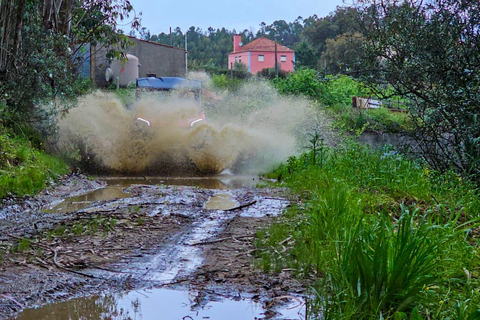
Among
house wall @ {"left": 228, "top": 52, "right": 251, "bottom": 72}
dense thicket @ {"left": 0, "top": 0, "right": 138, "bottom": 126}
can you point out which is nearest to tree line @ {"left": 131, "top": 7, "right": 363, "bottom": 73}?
house wall @ {"left": 228, "top": 52, "right": 251, "bottom": 72}

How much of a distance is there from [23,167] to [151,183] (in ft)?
10.8

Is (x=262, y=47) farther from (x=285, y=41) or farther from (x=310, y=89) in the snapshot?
(x=310, y=89)

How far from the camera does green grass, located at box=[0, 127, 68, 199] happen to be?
36.8ft

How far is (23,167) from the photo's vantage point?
12719mm

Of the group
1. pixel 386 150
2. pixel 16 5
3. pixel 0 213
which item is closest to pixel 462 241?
pixel 386 150

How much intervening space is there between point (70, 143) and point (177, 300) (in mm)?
13558

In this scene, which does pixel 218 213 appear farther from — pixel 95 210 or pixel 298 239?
pixel 298 239

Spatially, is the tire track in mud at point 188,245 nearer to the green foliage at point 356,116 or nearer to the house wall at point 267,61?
the green foliage at point 356,116

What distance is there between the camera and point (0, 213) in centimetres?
963

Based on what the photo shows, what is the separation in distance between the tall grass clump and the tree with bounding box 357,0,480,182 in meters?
0.51

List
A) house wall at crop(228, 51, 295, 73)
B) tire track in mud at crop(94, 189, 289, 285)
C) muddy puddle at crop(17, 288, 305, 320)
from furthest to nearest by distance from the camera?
house wall at crop(228, 51, 295, 73)
tire track in mud at crop(94, 189, 289, 285)
muddy puddle at crop(17, 288, 305, 320)

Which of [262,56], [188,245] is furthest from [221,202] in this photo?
[262,56]

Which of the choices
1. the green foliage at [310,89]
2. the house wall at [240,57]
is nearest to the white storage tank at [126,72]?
the green foliage at [310,89]

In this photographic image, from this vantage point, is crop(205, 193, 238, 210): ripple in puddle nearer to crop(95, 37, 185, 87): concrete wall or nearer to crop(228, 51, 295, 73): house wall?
crop(95, 37, 185, 87): concrete wall
